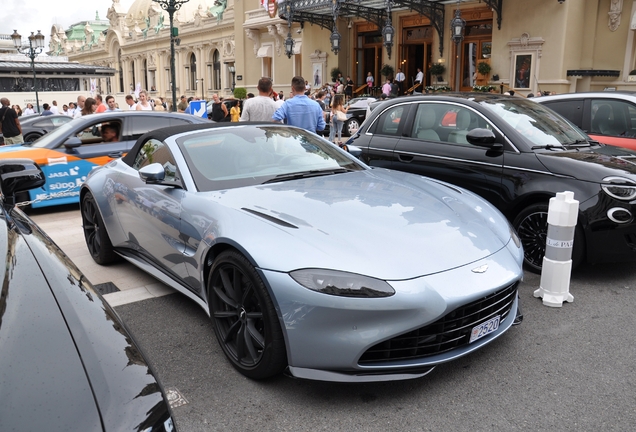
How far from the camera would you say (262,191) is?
147 inches

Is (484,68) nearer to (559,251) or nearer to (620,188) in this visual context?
(620,188)

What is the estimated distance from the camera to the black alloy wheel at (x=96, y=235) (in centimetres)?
528

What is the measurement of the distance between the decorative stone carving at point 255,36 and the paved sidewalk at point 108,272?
32768 millimetres

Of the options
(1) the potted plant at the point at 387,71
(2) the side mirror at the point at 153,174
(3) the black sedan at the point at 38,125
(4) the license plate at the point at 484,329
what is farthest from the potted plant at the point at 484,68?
(4) the license plate at the point at 484,329

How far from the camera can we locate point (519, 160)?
16.9 ft

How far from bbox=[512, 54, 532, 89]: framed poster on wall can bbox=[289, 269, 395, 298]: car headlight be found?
77.7ft

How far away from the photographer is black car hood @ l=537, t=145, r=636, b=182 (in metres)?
4.74

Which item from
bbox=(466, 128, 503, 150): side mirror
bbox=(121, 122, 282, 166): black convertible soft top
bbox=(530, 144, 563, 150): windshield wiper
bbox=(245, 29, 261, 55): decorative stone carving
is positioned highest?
bbox=(245, 29, 261, 55): decorative stone carving

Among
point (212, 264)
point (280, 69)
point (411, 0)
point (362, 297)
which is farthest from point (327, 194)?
point (280, 69)

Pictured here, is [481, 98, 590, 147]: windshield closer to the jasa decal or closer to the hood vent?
the hood vent

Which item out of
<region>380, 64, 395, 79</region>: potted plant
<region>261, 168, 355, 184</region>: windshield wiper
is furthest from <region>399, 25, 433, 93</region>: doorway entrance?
<region>261, 168, 355, 184</region>: windshield wiper

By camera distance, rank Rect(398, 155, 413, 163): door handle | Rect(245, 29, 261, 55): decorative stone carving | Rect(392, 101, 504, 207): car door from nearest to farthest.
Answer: Rect(392, 101, 504, 207): car door < Rect(398, 155, 413, 163): door handle < Rect(245, 29, 261, 55): decorative stone carving

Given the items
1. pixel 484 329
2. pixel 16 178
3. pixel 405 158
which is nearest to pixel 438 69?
pixel 405 158

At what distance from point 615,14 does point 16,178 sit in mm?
25035
